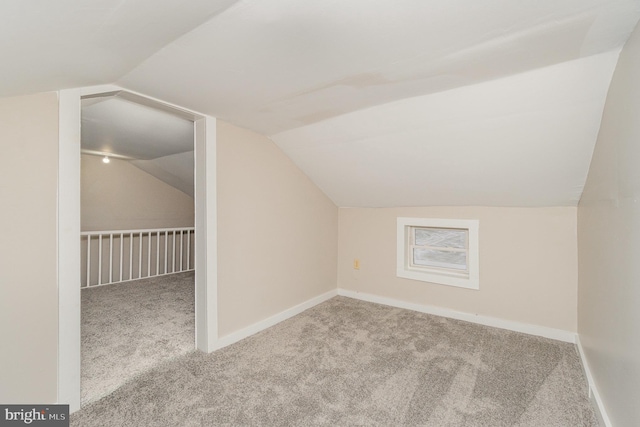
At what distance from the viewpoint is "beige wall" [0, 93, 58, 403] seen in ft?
4.32

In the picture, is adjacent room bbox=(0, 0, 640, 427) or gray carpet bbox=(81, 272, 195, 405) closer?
adjacent room bbox=(0, 0, 640, 427)

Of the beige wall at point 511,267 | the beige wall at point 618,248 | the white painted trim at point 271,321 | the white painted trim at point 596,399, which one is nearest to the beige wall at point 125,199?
the white painted trim at point 271,321

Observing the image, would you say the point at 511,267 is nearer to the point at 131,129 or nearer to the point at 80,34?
the point at 80,34

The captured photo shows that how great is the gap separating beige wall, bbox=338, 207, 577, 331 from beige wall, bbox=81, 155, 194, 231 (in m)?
4.07

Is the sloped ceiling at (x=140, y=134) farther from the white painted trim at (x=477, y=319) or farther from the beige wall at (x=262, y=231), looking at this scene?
the white painted trim at (x=477, y=319)

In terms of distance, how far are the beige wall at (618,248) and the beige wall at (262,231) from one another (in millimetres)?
2276

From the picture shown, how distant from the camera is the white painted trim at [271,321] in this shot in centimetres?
227

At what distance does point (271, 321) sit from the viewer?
8.73 feet

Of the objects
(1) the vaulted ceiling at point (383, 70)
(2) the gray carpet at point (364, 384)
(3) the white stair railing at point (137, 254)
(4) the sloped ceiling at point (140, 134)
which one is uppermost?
(4) the sloped ceiling at point (140, 134)

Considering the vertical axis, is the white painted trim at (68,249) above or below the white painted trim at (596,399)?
above

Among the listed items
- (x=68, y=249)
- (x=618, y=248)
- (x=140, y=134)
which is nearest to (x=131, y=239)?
(x=140, y=134)

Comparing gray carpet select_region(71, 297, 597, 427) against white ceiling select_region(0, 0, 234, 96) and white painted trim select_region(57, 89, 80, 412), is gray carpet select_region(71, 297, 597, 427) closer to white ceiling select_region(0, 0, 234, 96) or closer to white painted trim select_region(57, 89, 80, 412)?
white painted trim select_region(57, 89, 80, 412)

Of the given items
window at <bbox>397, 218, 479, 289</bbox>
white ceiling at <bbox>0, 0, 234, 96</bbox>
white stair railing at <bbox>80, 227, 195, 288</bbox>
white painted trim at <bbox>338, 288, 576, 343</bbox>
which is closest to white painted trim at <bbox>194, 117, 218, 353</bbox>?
white ceiling at <bbox>0, 0, 234, 96</bbox>

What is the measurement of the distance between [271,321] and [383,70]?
2260mm
